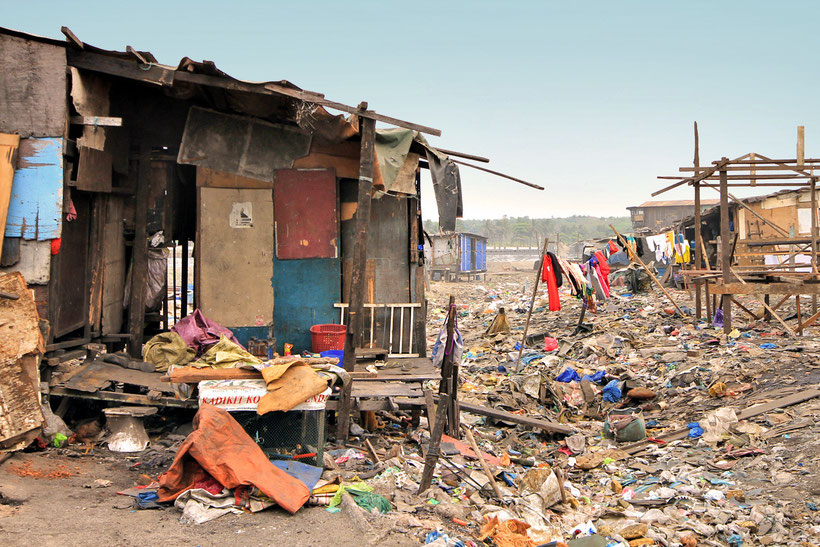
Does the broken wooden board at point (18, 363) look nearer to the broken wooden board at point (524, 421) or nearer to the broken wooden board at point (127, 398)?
the broken wooden board at point (127, 398)

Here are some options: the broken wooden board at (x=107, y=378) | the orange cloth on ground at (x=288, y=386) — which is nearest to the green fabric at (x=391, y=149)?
the orange cloth on ground at (x=288, y=386)

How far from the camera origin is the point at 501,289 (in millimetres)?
29859

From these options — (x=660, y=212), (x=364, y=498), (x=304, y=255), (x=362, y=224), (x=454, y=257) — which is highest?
(x=660, y=212)

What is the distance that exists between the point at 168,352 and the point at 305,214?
7.66 ft

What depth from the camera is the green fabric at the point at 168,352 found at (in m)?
6.96

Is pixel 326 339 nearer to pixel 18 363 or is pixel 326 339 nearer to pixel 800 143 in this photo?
pixel 18 363

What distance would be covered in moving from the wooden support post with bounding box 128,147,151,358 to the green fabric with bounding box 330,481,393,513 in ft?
13.3

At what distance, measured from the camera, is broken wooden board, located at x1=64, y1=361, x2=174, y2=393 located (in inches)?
238

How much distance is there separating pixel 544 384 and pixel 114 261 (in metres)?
6.77

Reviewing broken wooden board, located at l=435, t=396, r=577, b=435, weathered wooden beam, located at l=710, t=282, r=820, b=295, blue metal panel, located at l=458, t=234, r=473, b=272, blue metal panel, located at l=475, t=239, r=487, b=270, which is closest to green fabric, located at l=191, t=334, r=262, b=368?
broken wooden board, located at l=435, t=396, r=577, b=435

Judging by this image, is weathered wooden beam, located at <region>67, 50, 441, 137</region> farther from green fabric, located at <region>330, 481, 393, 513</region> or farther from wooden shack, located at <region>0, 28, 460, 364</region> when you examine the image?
green fabric, located at <region>330, 481, 393, 513</region>

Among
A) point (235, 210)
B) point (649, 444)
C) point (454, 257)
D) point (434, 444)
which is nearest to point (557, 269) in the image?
point (649, 444)

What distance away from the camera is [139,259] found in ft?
25.3

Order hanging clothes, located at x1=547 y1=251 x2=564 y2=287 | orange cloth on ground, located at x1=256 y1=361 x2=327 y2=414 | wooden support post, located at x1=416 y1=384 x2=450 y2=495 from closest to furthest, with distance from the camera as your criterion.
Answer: wooden support post, located at x1=416 y1=384 x2=450 y2=495
orange cloth on ground, located at x1=256 y1=361 x2=327 y2=414
hanging clothes, located at x1=547 y1=251 x2=564 y2=287
